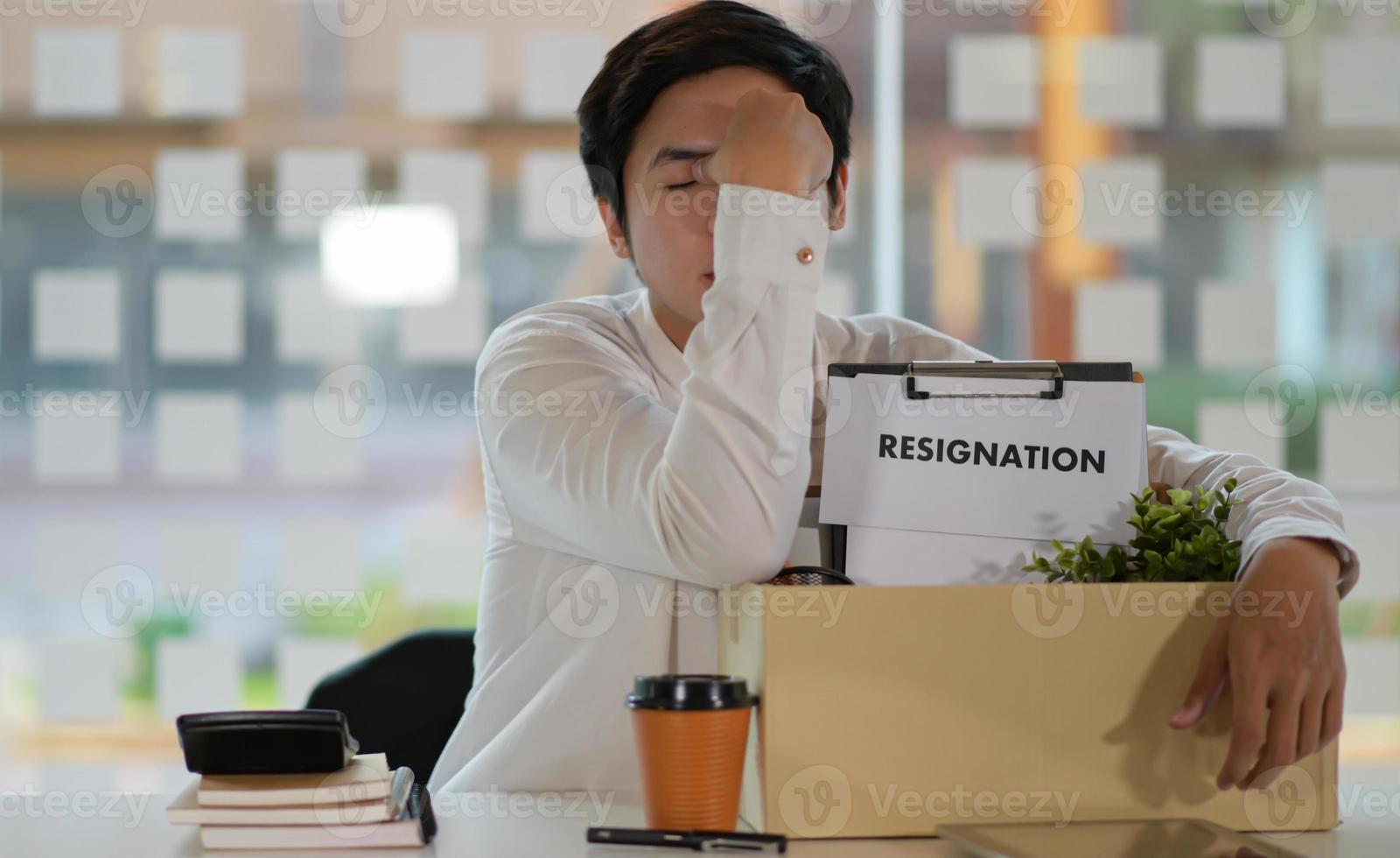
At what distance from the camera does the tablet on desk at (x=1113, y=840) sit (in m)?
0.85

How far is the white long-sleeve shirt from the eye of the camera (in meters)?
1.12

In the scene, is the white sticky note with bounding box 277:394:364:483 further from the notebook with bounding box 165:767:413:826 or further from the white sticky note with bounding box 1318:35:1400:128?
the white sticky note with bounding box 1318:35:1400:128

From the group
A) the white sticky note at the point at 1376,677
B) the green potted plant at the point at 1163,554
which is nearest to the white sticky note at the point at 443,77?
the green potted plant at the point at 1163,554

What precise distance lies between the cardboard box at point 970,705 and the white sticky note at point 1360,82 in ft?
8.30

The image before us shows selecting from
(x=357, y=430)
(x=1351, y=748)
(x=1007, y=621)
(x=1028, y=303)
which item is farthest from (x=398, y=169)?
(x=1351, y=748)

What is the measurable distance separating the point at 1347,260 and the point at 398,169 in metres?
2.33

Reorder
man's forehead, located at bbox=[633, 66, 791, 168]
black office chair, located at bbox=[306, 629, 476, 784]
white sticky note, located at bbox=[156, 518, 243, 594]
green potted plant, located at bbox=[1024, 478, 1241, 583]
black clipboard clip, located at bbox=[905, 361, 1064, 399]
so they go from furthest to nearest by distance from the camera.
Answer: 1. white sticky note, located at bbox=[156, 518, 243, 594]
2. black office chair, located at bbox=[306, 629, 476, 784]
3. man's forehead, located at bbox=[633, 66, 791, 168]
4. black clipboard clip, located at bbox=[905, 361, 1064, 399]
5. green potted plant, located at bbox=[1024, 478, 1241, 583]

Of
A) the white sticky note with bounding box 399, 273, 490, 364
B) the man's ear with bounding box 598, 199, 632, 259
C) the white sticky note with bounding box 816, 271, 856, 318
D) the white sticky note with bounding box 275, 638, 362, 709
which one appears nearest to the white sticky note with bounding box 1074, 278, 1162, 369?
the white sticky note with bounding box 816, 271, 856, 318

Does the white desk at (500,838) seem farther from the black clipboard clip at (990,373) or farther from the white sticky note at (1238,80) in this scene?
the white sticky note at (1238,80)

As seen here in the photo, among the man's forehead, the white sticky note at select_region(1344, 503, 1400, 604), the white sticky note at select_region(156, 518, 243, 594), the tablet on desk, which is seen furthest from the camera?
the white sticky note at select_region(1344, 503, 1400, 604)

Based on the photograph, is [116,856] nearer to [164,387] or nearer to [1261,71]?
[164,387]

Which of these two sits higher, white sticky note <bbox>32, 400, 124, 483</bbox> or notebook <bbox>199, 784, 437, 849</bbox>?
white sticky note <bbox>32, 400, 124, 483</bbox>

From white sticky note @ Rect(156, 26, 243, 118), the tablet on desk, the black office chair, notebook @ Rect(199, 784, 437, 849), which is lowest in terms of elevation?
the black office chair

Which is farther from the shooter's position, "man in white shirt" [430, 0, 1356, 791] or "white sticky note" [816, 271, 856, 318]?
"white sticky note" [816, 271, 856, 318]
